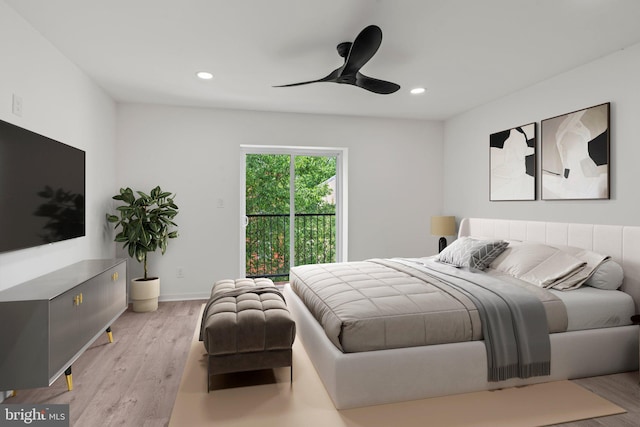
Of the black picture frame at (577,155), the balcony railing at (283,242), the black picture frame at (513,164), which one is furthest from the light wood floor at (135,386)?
the black picture frame at (513,164)

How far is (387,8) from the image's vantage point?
91.0 inches

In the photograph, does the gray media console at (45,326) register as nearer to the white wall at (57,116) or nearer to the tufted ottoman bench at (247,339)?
the white wall at (57,116)

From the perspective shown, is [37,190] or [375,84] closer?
[37,190]

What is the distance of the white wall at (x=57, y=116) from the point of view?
2.31 meters

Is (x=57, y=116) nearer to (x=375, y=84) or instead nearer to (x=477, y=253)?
(x=375, y=84)

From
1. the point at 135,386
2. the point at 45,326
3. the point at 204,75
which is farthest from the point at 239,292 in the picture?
the point at 204,75

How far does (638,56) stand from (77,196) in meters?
4.63

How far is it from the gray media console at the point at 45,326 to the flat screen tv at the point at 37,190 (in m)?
0.33

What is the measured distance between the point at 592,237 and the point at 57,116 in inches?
178

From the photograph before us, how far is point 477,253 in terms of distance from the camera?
3451 mm

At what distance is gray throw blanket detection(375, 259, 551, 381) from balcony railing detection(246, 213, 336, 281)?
9.65 ft

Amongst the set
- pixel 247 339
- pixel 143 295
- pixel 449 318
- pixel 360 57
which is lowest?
pixel 143 295

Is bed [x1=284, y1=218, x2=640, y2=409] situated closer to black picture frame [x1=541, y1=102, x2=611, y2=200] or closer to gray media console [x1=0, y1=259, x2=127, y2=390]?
black picture frame [x1=541, y1=102, x2=611, y2=200]

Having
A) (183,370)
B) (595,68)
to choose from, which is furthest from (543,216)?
(183,370)
